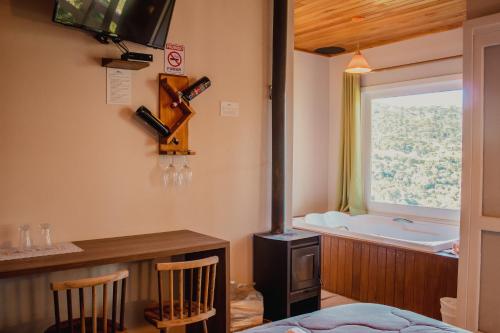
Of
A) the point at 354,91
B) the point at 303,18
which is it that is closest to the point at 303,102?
the point at 354,91

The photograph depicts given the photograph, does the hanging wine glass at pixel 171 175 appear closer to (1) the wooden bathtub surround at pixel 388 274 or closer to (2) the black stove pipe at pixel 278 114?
(2) the black stove pipe at pixel 278 114

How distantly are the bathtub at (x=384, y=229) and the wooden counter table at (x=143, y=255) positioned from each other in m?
1.83

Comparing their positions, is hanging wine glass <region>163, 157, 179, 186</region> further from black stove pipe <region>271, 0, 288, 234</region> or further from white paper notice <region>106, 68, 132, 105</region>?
black stove pipe <region>271, 0, 288, 234</region>

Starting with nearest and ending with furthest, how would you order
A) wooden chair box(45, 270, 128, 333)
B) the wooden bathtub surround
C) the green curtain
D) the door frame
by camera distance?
wooden chair box(45, 270, 128, 333), the door frame, the wooden bathtub surround, the green curtain

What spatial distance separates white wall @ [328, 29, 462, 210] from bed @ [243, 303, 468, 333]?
3300 millimetres

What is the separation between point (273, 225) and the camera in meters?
3.41

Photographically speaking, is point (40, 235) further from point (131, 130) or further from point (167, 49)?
point (167, 49)

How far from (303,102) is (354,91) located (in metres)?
0.62

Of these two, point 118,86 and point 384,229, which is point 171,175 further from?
point 384,229

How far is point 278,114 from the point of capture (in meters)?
3.37

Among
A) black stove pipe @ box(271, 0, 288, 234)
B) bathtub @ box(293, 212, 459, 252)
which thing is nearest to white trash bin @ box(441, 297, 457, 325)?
bathtub @ box(293, 212, 459, 252)

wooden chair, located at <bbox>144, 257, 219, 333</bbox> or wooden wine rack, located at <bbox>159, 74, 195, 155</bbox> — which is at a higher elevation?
wooden wine rack, located at <bbox>159, 74, 195, 155</bbox>

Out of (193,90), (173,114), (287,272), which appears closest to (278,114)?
(193,90)

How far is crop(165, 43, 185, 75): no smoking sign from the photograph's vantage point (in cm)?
291
